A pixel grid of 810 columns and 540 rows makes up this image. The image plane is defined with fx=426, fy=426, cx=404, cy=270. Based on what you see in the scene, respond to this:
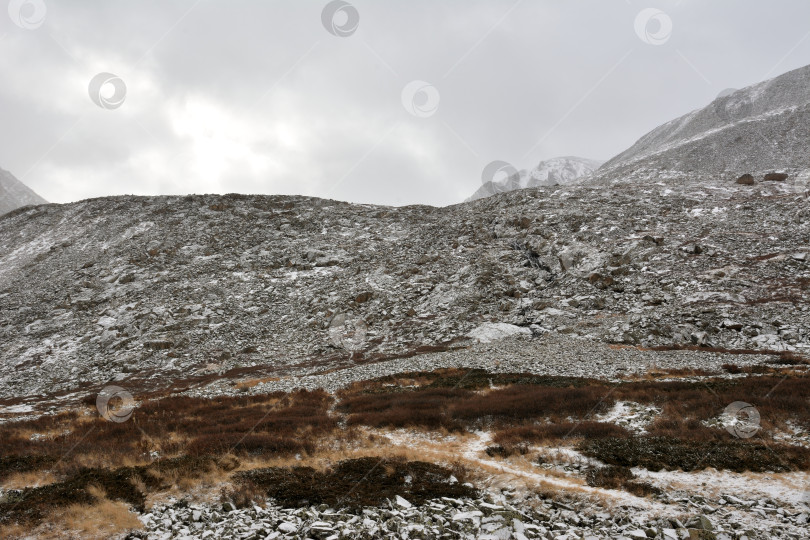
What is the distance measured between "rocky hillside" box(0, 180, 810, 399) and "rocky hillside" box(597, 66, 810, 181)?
16.0 metres

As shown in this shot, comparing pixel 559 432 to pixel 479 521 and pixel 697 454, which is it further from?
pixel 479 521

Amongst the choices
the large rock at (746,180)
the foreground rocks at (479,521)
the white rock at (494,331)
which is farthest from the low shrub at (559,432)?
the large rock at (746,180)

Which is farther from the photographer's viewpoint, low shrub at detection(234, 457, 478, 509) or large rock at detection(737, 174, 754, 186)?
large rock at detection(737, 174, 754, 186)

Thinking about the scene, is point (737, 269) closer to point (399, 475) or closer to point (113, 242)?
point (399, 475)

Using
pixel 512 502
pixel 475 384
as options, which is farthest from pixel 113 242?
pixel 512 502

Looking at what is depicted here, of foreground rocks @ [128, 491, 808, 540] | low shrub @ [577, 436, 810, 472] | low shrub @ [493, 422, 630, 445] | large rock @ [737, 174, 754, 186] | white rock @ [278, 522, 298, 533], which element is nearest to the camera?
foreground rocks @ [128, 491, 808, 540]

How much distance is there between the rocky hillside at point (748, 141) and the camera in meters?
75.4

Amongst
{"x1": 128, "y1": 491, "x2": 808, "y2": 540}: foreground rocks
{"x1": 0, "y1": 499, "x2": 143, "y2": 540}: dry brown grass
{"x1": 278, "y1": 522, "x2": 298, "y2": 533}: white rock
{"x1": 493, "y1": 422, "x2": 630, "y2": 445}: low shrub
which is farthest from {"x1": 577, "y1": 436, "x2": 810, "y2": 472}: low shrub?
{"x1": 0, "y1": 499, "x2": 143, "y2": 540}: dry brown grass

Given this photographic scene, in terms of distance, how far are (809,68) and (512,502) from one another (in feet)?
480

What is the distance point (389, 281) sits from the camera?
5353cm

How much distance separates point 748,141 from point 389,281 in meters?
79.1

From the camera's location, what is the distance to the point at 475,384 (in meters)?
29.0

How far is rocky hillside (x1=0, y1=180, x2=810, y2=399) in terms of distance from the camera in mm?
38812

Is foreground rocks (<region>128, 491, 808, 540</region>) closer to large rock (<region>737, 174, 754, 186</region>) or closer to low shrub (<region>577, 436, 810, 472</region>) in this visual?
low shrub (<region>577, 436, 810, 472</region>)
